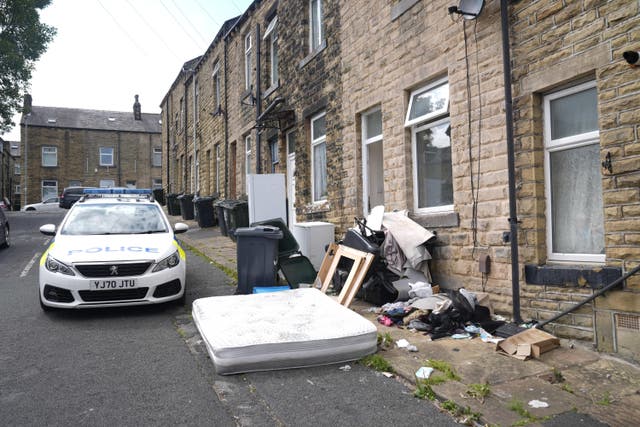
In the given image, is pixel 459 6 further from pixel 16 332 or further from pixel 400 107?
pixel 16 332

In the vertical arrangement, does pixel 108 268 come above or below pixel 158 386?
above

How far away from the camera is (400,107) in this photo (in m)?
7.66

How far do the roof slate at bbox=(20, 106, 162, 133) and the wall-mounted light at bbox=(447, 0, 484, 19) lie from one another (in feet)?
153

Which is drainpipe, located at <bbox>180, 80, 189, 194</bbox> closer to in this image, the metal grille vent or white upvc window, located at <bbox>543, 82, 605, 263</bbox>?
white upvc window, located at <bbox>543, 82, 605, 263</bbox>

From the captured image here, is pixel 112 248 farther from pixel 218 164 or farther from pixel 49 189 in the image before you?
pixel 49 189

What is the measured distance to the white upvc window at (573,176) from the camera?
498cm

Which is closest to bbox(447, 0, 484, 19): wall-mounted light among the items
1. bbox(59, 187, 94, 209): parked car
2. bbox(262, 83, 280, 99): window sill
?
bbox(262, 83, 280, 99): window sill

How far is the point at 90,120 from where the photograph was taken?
159ft

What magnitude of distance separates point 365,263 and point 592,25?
370 cm

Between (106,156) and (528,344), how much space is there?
48.9 metres

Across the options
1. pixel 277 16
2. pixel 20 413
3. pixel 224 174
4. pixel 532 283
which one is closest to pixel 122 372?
pixel 20 413

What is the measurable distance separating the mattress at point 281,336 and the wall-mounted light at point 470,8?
3842mm

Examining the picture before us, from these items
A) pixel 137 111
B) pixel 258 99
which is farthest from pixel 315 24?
pixel 137 111

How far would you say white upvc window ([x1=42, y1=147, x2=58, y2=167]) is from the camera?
45.1 m
